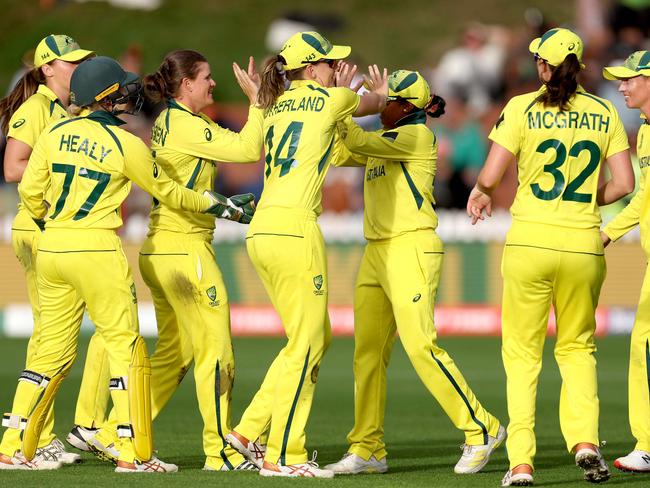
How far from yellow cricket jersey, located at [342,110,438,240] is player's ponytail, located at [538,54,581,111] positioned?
1099 mm

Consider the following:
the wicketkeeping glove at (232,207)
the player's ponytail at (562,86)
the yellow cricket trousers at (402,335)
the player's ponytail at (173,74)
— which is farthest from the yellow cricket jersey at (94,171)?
the player's ponytail at (562,86)

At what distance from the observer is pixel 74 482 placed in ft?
26.2

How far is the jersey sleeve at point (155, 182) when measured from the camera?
816 centimetres

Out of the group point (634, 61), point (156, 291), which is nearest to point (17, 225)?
point (156, 291)

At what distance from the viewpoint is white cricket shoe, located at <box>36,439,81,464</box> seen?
8836 mm

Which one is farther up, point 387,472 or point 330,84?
point 330,84

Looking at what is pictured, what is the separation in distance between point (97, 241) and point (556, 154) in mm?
2614

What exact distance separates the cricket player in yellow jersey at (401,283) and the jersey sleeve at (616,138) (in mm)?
1256

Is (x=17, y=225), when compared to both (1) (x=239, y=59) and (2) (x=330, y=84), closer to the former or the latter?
(2) (x=330, y=84)

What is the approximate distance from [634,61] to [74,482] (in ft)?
13.4

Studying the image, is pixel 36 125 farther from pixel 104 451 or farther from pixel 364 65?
pixel 364 65

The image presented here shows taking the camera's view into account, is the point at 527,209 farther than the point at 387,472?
No

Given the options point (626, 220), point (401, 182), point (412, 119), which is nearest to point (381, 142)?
point (401, 182)

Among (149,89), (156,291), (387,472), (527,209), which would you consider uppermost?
(149,89)
